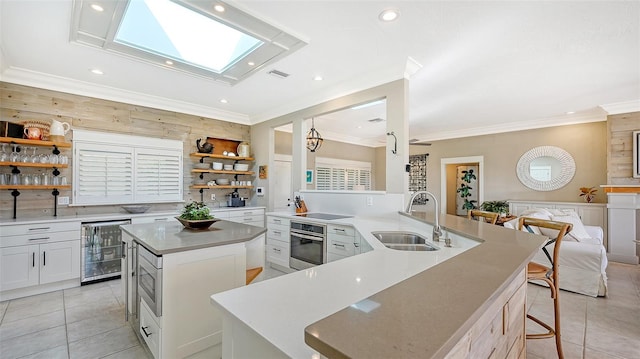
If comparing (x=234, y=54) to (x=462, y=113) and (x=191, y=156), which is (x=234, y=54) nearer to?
(x=191, y=156)

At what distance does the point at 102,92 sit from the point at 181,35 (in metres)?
2.16

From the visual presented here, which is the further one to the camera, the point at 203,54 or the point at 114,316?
the point at 203,54

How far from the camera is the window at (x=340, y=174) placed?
7230 millimetres

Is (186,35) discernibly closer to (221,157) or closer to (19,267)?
(221,157)

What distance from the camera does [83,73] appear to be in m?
3.55

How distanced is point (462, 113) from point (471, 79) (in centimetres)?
191

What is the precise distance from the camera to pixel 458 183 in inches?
356

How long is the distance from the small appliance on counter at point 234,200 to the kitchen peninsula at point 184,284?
3069 millimetres

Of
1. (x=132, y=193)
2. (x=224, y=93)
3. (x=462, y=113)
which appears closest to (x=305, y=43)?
(x=224, y=93)

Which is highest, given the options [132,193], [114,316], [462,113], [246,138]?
[462,113]

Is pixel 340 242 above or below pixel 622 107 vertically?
below

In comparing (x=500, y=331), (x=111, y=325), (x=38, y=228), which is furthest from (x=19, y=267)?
(x=500, y=331)

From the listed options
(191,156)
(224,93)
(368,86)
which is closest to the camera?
(368,86)

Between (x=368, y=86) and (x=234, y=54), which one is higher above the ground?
(x=234, y=54)
